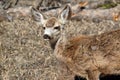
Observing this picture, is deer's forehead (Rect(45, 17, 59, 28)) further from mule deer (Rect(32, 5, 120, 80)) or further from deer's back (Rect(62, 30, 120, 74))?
deer's back (Rect(62, 30, 120, 74))

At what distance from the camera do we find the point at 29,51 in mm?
9211

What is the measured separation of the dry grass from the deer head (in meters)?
0.52

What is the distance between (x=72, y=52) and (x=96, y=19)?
5462mm

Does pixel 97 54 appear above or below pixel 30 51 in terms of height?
above

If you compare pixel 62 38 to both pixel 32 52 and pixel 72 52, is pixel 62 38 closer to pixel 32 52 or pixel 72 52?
pixel 72 52

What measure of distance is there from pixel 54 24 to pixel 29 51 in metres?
1.83

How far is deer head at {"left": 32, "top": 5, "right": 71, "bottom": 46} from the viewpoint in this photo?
24.3ft

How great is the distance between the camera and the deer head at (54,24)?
7.40 m

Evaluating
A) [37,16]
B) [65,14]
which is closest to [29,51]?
[37,16]

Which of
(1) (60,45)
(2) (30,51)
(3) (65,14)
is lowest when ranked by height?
(2) (30,51)

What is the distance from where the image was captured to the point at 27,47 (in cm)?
953

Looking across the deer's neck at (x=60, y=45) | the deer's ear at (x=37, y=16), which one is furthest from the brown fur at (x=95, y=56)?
the deer's ear at (x=37, y=16)

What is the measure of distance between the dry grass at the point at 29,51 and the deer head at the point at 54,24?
52cm

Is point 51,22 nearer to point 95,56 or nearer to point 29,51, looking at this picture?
point 95,56
